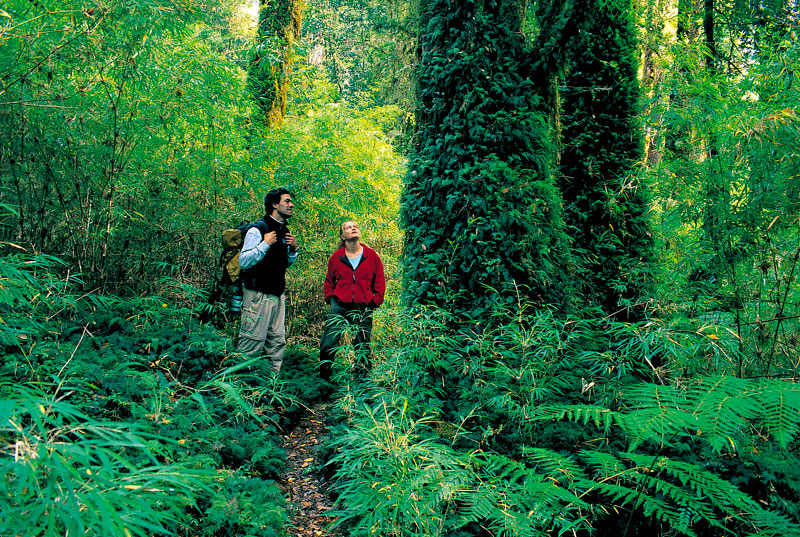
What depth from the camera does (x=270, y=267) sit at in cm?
553

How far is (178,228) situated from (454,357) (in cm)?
436

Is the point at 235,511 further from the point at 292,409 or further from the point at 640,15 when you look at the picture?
the point at 640,15

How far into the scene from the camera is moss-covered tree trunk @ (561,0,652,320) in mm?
6277

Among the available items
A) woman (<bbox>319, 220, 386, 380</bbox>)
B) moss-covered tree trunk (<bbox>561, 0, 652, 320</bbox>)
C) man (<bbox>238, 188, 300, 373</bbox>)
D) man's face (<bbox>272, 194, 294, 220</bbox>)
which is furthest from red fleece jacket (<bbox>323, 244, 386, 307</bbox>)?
moss-covered tree trunk (<bbox>561, 0, 652, 320</bbox>)

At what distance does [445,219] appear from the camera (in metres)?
4.95

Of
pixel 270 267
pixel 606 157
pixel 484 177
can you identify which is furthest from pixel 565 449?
pixel 606 157

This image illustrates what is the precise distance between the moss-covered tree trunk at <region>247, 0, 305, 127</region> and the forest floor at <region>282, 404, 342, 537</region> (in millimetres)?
5906

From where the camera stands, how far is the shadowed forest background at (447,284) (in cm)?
239

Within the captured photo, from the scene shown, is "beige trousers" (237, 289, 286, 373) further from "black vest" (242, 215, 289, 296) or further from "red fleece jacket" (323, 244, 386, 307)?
"red fleece jacket" (323, 244, 386, 307)

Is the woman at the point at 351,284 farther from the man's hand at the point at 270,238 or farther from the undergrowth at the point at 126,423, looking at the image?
the man's hand at the point at 270,238

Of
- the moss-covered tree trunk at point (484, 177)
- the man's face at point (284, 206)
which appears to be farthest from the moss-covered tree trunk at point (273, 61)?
the moss-covered tree trunk at point (484, 177)

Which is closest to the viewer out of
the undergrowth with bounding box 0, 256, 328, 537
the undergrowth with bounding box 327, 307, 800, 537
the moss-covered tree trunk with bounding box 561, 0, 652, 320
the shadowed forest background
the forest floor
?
the undergrowth with bounding box 0, 256, 328, 537

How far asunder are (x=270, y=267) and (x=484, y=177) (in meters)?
2.68

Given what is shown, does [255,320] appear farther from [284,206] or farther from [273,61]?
[273,61]
